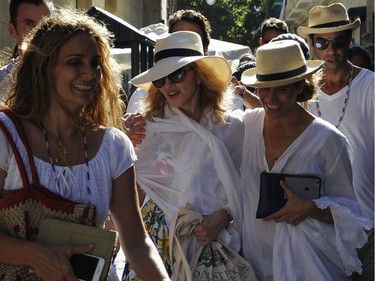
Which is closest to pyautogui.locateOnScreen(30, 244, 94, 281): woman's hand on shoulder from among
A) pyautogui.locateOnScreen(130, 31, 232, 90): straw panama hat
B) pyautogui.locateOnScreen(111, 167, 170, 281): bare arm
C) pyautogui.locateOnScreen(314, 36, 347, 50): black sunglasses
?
pyautogui.locateOnScreen(111, 167, 170, 281): bare arm

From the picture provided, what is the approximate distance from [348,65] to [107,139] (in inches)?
112

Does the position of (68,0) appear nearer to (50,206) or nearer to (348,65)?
(348,65)

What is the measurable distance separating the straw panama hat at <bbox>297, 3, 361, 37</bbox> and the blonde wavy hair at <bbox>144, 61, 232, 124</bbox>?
166 centimetres

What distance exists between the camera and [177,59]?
13.6 feet

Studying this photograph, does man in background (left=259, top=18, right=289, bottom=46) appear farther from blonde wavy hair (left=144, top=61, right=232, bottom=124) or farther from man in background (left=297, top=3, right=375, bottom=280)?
blonde wavy hair (left=144, top=61, right=232, bottom=124)

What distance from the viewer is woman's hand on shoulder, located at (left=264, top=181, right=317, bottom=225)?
3.78m

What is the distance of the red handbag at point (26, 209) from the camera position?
2.69 m

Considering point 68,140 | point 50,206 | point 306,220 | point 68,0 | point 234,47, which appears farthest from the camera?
point 234,47

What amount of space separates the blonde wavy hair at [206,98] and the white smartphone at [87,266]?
5.18ft

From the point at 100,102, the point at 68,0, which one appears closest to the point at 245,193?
the point at 100,102

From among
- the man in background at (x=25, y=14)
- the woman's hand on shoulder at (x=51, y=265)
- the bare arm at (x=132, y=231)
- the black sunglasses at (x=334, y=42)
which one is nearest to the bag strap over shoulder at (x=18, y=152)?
the woman's hand on shoulder at (x=51, y=265)

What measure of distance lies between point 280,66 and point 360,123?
53.4 inches

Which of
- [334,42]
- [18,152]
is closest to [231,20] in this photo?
[334,42]

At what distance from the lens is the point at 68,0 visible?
1398 cm
